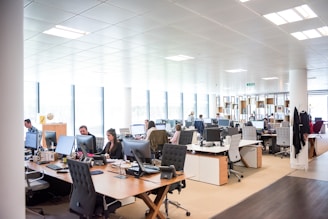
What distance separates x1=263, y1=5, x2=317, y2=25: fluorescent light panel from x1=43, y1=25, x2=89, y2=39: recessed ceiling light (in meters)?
2.82

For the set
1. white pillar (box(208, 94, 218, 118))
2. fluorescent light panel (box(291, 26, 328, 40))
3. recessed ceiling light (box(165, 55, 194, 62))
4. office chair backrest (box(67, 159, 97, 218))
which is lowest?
office chair backrest (box(67, 159, 97, 218))

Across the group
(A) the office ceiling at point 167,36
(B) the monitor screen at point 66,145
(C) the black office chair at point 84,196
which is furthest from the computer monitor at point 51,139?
(C) the black office chair at point 84,196

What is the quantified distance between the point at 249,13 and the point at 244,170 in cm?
467

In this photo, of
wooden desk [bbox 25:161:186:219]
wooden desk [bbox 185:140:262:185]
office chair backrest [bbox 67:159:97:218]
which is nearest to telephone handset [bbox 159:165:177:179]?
wooden desk [bbox 25:161:186:219]

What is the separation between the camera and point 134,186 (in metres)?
2.99

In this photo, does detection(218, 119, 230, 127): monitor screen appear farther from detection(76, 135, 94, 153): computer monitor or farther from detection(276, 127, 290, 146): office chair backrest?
detection(76, 135, 94, 153): computer monitor

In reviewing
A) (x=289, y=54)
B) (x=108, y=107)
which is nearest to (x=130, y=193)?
(x=289, y=54)

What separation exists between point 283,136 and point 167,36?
20.1ft

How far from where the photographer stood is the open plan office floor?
13.2 ft

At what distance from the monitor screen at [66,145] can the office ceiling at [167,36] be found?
1.73 m

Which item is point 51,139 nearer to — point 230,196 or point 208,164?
point 208,164

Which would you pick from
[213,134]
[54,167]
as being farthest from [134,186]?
[213,134]

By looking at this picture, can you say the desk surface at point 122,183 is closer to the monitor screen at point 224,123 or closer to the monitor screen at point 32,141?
the monitor screen at point 32,141

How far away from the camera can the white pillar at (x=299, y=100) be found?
6979 millimetres
